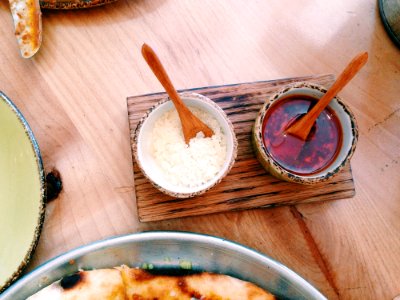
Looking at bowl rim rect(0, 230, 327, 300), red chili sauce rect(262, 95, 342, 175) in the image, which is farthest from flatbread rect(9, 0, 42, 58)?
red chili sauce rect(262, 95, 342, 175)

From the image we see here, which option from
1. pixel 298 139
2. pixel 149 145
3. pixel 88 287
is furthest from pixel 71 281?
pixel 298 139

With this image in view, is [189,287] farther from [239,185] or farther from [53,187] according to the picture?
[53,187]

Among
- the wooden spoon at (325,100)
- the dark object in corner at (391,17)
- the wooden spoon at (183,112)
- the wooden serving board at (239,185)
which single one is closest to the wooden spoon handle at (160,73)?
the wooden spoon at (183,112)

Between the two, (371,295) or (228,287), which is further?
(371,295)

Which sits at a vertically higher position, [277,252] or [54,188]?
[54,188]

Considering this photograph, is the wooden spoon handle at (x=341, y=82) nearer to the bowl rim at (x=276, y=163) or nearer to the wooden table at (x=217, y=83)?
the bowl rim at (x=276, y=163)

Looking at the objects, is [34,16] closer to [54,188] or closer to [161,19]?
[161,19]

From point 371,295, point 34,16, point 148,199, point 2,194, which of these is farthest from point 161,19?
point 371,295
